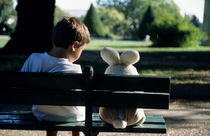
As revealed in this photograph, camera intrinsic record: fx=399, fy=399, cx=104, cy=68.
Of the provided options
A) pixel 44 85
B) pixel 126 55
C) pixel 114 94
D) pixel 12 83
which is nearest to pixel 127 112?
pixel 114 94

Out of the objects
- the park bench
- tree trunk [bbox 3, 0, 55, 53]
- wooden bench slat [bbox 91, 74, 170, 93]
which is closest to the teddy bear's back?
the park bench

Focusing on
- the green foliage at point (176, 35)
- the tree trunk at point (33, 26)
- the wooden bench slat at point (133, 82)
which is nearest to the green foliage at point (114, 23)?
the green foliage at point (176, 35)

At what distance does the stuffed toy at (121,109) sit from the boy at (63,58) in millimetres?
229

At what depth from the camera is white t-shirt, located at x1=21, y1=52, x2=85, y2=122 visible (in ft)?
11.1

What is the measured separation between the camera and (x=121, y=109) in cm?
335

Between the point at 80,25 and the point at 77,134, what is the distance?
3.51ft

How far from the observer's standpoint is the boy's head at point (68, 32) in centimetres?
330

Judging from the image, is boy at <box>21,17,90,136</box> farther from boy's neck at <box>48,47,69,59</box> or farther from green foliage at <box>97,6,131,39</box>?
green foliage at <box>97,6,131,39</box>

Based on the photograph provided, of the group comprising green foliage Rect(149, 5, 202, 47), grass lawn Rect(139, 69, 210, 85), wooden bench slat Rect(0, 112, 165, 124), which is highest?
wooden bench slat Rect(0, 112, 165, 124)

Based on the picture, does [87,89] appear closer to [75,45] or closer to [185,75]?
[75,45]

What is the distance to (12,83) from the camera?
10.9 ft

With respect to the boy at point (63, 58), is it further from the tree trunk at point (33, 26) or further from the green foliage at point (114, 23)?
the green foliage at point (114, 23)

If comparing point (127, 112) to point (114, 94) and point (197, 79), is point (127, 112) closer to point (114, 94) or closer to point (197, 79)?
point (114, 94)

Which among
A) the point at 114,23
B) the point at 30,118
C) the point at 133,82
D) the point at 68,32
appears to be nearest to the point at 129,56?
the point at 133,82
